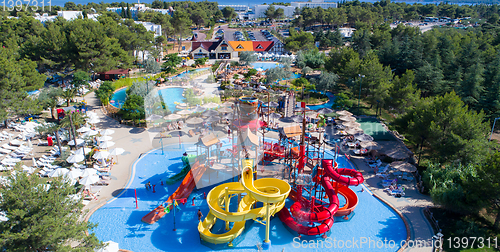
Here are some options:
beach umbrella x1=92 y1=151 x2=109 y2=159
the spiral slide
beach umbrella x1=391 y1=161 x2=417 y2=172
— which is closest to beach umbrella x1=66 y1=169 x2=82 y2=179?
beach umbrella x1=92 y1=151 x2=109 y2=159

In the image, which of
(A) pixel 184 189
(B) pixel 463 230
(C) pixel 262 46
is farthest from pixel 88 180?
(C) pixel 262 46

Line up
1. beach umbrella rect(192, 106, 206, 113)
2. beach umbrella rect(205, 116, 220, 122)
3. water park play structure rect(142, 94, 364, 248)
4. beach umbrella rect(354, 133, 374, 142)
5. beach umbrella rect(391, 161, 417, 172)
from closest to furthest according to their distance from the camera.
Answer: water park play structure rect(142, 94, 364, 248) < beach umbrella rect(391, 161, 417, 172) < beach umbrella rect(354, 133, 374, 142) < beach umbrella rect(205, 116, 220, 122) < beach umbrella rect(192, 106, 206, 113)

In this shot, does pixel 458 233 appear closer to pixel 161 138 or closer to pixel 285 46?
pixel 161 138

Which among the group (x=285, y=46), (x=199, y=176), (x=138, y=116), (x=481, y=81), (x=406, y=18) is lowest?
(x=199, y=176)

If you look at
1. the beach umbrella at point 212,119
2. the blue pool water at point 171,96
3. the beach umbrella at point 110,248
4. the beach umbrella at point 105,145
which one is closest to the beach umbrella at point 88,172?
the beach umbrella at point 105,145

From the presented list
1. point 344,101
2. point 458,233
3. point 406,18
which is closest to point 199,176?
point 458,233

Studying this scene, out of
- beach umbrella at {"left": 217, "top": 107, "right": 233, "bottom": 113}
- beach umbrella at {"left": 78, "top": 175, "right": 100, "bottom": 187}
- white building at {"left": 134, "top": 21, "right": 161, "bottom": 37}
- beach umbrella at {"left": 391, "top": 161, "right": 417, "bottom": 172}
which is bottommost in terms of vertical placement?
beach umbrella at {"left": 78, "top": 175, "right": 100, "bottom": 187}

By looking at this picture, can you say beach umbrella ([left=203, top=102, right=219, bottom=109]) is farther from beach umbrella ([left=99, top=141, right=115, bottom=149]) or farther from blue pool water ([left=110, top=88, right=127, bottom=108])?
blue pool water ([left=110, top=88, right=127, bottom=108])
